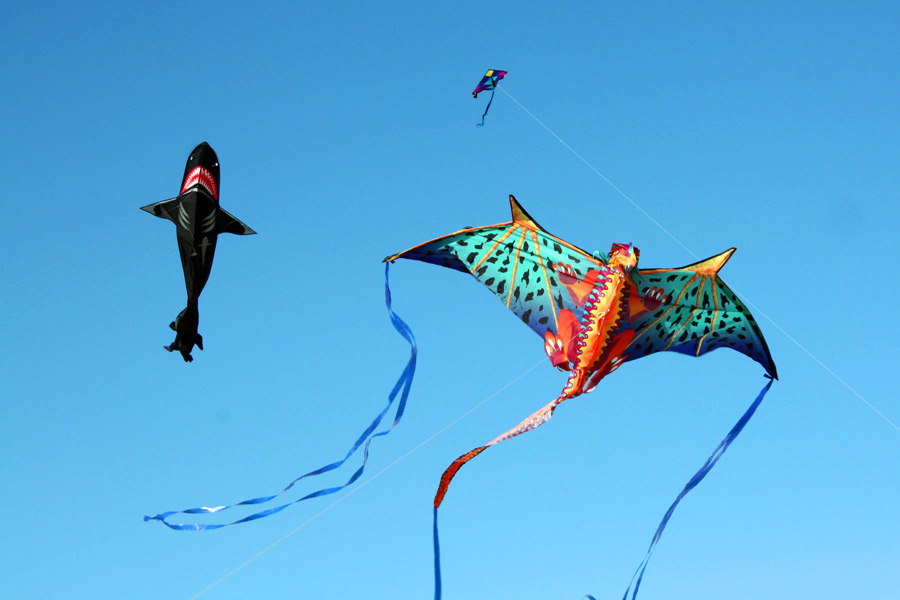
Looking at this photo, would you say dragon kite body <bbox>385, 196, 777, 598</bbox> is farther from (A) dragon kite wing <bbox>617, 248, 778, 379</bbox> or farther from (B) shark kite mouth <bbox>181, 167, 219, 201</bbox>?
(B) shark kite mouth <bbox>181, 167, 219, 201</bbox>

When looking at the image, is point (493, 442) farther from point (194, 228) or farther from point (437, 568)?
point (194, 228)

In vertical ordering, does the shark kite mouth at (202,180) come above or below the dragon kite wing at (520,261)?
above

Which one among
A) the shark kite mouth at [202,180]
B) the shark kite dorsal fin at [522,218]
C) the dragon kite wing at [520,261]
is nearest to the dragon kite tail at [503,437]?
the dragon kite wing at [520,261]

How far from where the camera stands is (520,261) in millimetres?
14406

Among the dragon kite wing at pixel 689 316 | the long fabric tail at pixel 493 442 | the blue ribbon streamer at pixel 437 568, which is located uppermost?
the dragon kite wing at pixel 689 316

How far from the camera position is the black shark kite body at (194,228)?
14.2 metres

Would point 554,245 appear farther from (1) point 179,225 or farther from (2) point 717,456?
(1) point 179,225

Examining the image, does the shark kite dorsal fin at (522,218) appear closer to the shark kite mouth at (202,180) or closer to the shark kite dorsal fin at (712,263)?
the shark kite dorsal fin at (712,263)

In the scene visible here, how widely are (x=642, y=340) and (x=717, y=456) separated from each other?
1780 mm

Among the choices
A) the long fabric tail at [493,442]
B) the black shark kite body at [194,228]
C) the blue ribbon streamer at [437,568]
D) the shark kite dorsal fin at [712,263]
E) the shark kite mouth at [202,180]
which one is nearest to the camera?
the blue ribbon streamer at [437,568]

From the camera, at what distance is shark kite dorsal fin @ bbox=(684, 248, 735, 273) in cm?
1448

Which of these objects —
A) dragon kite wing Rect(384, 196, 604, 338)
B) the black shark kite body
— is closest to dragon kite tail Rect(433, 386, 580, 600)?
dragon kite wing Rect(384, 196, 604, 338)

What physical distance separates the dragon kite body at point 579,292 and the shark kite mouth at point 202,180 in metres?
2.61

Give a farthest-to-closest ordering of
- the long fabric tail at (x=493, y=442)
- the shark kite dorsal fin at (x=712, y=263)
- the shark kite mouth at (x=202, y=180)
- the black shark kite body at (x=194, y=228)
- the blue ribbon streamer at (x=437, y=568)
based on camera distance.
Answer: the shark kite mouth at (x=202, y=180), the shark kite dorsal fin at (x=712, y=263), the black shark kite body at (x=194, y=228), the long fabric tail at (x=493, y=442), the blue ribbon streamer at (x=437, y=568)
